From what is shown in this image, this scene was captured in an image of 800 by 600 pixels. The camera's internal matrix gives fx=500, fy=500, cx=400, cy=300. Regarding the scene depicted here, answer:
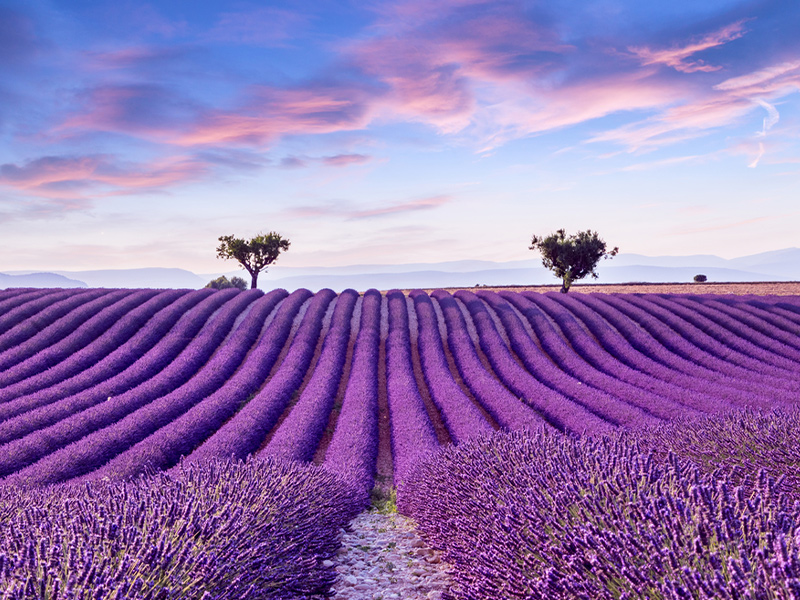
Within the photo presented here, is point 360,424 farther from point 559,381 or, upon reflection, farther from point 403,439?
point 559,381

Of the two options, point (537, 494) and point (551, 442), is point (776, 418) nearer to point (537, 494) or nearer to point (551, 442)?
point (551, 442)

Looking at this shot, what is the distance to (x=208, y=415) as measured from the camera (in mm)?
→ 10055

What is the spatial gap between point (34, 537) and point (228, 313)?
632 inches

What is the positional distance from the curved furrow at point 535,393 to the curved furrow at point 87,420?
7.72 meters

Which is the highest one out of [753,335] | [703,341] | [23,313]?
[23,313]

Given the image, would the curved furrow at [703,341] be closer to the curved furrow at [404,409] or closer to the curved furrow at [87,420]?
the curved furrow at [404,409]

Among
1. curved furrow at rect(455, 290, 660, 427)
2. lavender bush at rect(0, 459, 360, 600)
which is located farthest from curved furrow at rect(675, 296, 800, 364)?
lavender bush at rect(0, 459, 360, 600)

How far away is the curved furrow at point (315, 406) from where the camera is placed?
823 cm

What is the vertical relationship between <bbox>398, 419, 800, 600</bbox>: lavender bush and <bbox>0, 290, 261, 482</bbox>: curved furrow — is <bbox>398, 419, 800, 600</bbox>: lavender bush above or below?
above

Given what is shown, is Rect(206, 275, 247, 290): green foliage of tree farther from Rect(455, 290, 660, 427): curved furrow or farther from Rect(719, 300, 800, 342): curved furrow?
Rect(719, 300, 800, 342): curved furrow

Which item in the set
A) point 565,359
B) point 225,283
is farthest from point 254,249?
point 565,359

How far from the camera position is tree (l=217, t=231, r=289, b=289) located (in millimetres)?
31000

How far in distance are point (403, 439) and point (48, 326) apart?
537 inches

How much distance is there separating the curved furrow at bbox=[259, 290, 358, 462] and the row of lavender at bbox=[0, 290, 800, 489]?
59mm
